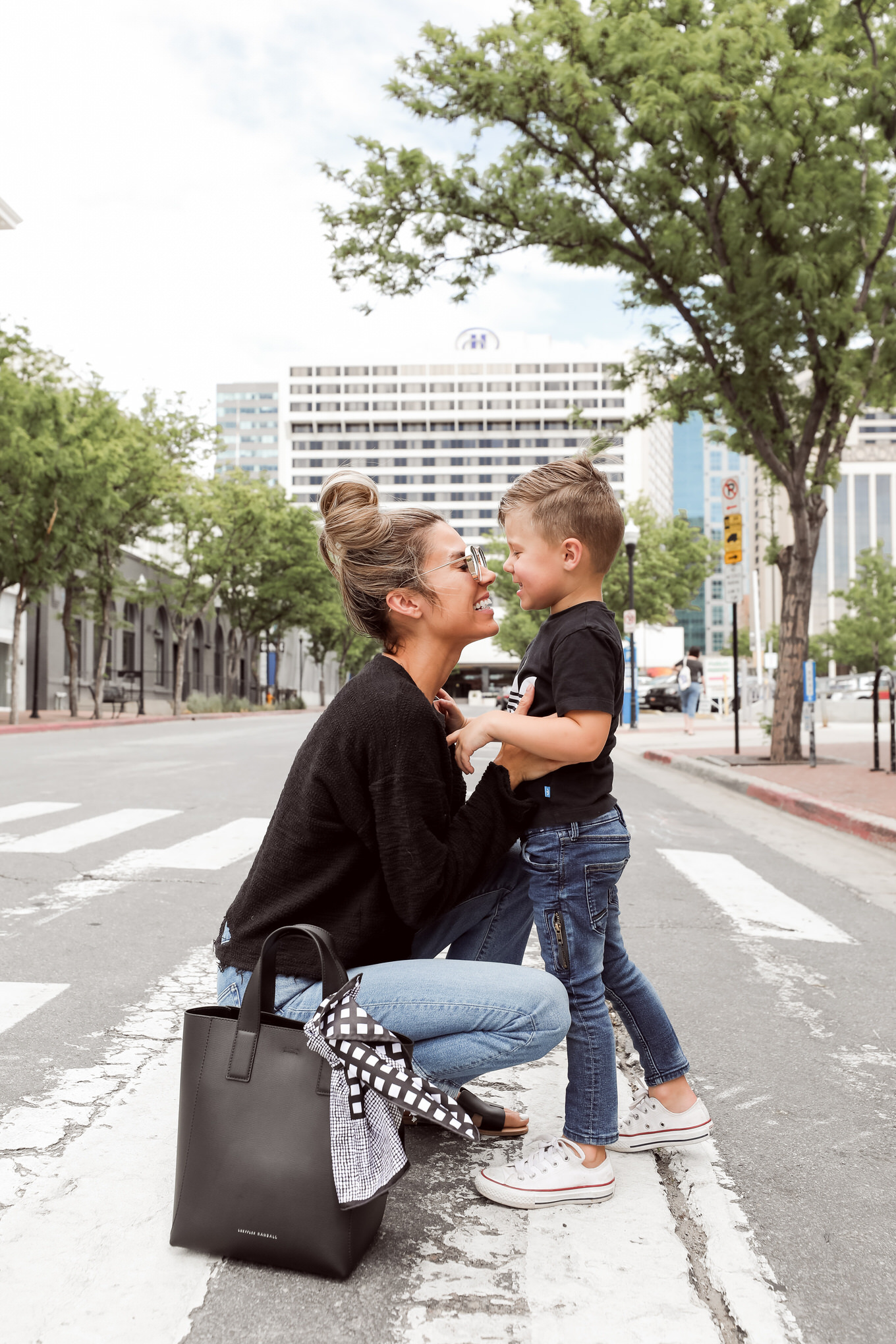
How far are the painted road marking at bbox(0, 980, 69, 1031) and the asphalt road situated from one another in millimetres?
29

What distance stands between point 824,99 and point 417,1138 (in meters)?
14.6

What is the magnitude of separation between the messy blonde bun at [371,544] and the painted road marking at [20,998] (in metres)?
2.47

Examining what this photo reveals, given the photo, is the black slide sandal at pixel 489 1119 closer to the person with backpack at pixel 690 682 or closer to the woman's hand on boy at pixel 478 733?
the woman's hand on boy at pixel 478 733

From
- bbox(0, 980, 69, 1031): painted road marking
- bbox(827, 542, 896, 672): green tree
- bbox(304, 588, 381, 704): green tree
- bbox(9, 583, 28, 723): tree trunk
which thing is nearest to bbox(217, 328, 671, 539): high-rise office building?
bbox(304, 588, 381, 704): green tree

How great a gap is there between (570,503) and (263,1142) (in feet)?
5.05

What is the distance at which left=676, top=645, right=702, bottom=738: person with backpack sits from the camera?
82.9 ft

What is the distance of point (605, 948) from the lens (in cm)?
302

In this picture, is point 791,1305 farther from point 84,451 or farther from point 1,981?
point 84,451

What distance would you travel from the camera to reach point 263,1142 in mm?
2283

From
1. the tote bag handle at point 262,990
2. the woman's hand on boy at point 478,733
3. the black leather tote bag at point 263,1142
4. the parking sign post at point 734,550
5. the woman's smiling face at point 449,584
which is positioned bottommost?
the black leather tote bag at point 263,1142

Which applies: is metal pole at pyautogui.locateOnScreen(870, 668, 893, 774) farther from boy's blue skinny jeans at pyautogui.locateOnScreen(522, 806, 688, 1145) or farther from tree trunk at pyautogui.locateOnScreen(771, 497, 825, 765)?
boy's blue skinny jeans at pyautogui.locateOnScreen(522, 806, 688, 1145)

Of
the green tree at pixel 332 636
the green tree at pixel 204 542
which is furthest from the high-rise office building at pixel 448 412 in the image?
the green tree at pixel 204 542

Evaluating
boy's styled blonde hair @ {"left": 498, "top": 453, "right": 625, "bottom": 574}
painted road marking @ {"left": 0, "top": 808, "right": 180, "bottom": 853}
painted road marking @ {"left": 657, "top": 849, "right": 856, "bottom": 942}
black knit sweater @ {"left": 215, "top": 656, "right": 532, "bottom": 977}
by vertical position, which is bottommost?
painted road marking @ {"left": 657, "top": 849, "right": 856, "bottom": 942}

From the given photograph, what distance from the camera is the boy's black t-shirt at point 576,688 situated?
8.83ft
